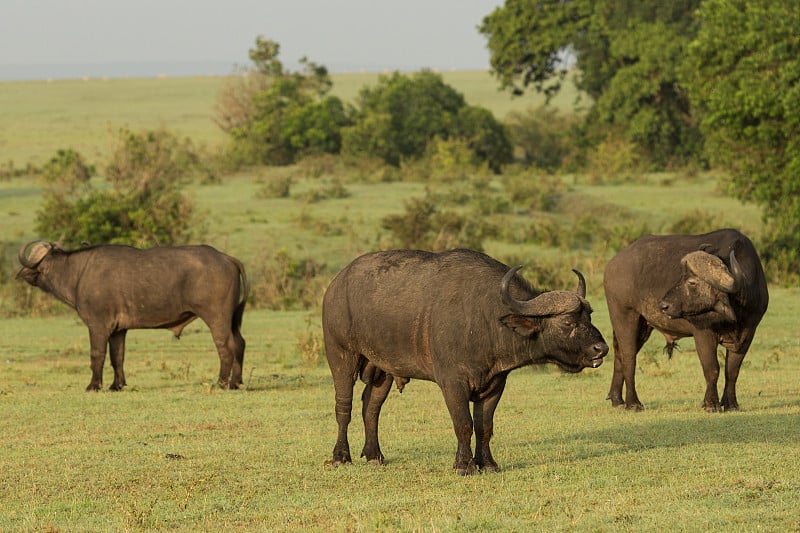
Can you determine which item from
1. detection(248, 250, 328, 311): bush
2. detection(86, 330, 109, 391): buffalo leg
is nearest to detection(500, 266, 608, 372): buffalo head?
detection(86, 330, 109, 391): buffalo leg

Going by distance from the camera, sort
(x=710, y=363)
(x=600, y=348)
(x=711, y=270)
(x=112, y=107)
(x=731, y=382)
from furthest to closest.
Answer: (x=112, y=107)
(x=731, y=382)
(x=710, y=363)
(x=711, y=270)
(x=600, y=348)

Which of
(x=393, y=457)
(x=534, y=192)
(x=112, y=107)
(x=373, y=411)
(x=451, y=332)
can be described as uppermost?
(x=451, y=332)

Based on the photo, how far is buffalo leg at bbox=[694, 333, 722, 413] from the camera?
42.4 feet

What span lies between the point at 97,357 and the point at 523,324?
8.21m

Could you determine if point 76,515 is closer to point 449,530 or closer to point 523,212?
point 449,530

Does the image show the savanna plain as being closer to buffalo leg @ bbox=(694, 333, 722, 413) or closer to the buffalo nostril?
buffalo leg @ bbox=(694, 333, 722, 413)

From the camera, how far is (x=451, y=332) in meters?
9.57

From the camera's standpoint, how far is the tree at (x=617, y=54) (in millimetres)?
46844

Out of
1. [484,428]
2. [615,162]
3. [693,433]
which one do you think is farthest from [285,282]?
[615,162]

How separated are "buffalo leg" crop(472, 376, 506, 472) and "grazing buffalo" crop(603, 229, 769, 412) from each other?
133 inches

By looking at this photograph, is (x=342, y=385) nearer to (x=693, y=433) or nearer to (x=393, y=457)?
(x=393, y=457)

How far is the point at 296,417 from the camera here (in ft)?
44.0

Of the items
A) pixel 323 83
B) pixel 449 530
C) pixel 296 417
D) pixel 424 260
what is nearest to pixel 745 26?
pixel 296 417

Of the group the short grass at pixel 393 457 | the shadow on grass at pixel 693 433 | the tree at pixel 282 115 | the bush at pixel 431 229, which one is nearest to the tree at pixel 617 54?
the tree at pixel 282 115
